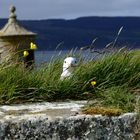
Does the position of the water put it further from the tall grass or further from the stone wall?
the stone wall

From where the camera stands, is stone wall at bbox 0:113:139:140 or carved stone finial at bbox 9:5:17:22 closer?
stone wall at bbox 0:113:139:140

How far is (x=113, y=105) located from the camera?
23.3 ft

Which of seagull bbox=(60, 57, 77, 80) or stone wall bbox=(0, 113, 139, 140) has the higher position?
seagull bbox=(60, 57, 77, 80)

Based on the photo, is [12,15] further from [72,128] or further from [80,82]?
[72,128]

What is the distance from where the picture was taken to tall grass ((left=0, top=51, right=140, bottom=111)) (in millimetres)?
7414

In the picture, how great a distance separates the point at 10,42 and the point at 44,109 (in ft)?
15.1

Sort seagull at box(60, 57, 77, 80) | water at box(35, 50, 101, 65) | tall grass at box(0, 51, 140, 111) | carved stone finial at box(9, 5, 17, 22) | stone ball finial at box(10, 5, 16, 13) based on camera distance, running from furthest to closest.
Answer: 1. carved stone finial at box(9, 5, 17, 22)
2. stone ball finial at box(10, 5, 16, 13)
3. water at box(35, 50, 101, 65)
4. seagull at box(60, 57, 77, 80)
5. tall grass at box(0, 51, 140, 111)

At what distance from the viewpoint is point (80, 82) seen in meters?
8.05

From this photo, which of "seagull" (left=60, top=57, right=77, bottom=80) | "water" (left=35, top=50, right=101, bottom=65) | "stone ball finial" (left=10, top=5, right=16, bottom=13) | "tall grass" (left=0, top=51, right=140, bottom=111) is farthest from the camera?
"stone ball finial" (left=10, top=5, right=16, bottom=13)

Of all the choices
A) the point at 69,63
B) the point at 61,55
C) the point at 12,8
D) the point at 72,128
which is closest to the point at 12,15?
the point at 12,8

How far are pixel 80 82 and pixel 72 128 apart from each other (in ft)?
4.95

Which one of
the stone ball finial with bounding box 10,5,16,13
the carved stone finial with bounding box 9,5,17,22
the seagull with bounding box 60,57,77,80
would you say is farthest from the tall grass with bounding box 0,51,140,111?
the carved stone finial with bounding box 9,5,17,22

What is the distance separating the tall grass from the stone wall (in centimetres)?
27

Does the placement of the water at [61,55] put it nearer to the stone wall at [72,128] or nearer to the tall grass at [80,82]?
the tall grass at [80,82]
